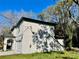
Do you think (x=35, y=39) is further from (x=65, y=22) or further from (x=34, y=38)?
(x=65, y=22)

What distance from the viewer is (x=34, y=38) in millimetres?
25438

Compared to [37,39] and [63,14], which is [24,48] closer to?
[37,39]

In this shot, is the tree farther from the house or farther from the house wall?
the house wall

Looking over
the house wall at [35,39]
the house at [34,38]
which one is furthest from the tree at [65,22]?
the house wall at [35,39]

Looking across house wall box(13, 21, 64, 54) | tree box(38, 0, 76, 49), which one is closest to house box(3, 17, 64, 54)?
house wall box(13, 21, 64, 54)

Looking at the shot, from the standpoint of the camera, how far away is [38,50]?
25609 mm

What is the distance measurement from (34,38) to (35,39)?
0.23m

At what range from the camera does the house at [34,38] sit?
2497 cm

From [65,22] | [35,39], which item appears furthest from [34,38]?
[65,22]

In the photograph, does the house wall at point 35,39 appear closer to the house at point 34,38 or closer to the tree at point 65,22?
the house at point 34,38

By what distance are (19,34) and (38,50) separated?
162 inches

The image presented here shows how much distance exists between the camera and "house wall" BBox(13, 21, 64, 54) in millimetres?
24938

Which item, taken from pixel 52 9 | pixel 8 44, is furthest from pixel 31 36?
pixel 52 9

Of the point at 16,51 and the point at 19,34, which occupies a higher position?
the point at 19,34
